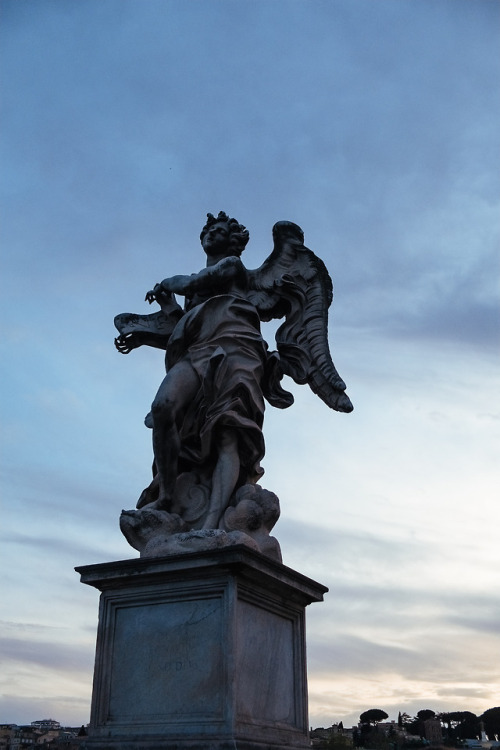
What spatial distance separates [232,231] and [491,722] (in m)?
28.4

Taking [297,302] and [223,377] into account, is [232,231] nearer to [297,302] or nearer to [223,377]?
[297,302]

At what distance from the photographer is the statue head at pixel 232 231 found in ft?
26.1

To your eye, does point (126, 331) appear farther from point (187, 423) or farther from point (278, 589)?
point (278, 589)

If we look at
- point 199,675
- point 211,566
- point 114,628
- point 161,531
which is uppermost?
point 161,531

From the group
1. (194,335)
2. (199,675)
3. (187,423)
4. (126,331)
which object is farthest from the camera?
(126,331)

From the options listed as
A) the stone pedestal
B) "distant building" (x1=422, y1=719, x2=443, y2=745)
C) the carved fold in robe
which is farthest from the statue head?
"distant building" (x1=422, y1=719, x2=443, y2=745)

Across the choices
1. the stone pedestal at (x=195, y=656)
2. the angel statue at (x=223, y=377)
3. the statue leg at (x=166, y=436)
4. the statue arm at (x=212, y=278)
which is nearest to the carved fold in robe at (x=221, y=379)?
the angel statue at (x=223, y=377)

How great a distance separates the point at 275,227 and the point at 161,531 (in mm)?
3419

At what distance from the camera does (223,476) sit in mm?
6477

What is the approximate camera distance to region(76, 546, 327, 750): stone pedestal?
518cm

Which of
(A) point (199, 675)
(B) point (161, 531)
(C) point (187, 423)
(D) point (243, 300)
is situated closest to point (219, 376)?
(C) point (187, 423)

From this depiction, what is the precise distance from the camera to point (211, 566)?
5.47 metres

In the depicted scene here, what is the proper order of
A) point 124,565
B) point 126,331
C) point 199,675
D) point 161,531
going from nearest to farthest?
point 199,675
point 124,565
point 161,531
point 126,331

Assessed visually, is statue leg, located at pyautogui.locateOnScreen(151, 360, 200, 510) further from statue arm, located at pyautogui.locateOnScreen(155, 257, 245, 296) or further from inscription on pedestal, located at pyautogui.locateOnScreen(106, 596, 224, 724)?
statue arm, located at pyautogui.locateOnScreen(155, 257, 245, 296)
